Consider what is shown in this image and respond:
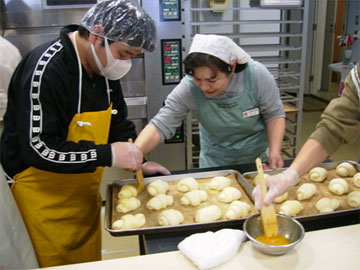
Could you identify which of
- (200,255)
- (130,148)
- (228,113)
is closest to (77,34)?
(130,148)

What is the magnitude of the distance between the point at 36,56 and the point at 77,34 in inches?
8.6

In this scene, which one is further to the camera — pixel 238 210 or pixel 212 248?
pixel 238 210

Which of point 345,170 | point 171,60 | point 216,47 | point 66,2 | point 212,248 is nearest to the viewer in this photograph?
point 212,248

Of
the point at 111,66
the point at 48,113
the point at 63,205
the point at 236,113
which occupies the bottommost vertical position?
the point at 63,205

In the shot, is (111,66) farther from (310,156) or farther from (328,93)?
(328,93)

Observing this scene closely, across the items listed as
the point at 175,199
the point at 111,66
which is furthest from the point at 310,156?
the point at 111,66

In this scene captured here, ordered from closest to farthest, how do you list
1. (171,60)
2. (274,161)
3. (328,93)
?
(274,161)
(171,60)
(328,93)

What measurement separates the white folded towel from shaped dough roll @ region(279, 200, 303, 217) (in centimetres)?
37

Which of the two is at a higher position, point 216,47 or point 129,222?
point 216,47

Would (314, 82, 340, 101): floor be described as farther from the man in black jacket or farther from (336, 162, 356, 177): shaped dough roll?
the man in black jacket

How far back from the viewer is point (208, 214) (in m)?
1.41

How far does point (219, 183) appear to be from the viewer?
166cm

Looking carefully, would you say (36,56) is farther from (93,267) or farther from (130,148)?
(93,267)

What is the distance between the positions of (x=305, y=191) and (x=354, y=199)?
0.65 ft
